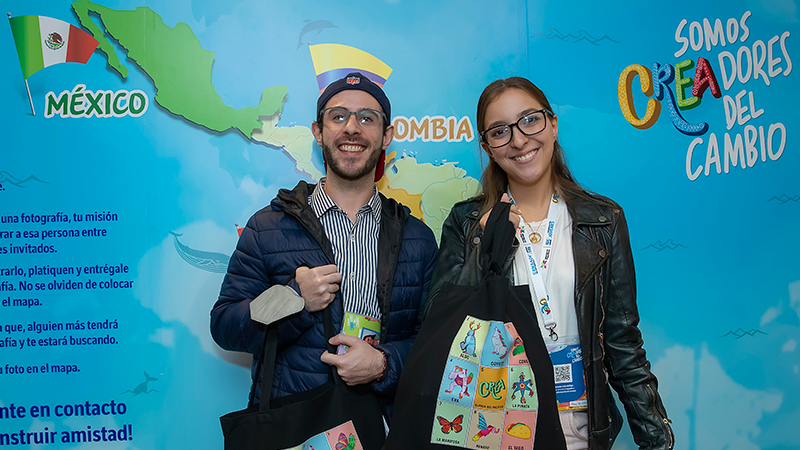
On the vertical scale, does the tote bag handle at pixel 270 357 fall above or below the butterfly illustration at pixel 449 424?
above

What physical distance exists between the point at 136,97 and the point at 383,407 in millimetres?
1860

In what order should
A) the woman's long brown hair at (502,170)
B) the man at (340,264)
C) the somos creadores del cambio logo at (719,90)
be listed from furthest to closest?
the somos creadores del cambio logo at (719,90) < the woman's long brown hair at (502,170) < the man at (340,264)

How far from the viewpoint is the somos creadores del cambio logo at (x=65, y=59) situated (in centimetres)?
220

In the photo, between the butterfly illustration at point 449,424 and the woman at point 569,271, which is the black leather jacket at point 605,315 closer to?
the woman at point 569,271

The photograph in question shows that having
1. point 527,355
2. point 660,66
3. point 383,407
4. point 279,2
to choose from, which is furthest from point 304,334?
point 660,66

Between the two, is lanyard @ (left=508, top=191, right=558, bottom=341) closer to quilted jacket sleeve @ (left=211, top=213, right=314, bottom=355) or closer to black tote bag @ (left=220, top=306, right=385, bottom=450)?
black tote bag @ (left=220, top=306, right=385, bottom=450)

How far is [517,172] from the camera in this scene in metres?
1.64

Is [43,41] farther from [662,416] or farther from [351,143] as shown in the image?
[662,416]

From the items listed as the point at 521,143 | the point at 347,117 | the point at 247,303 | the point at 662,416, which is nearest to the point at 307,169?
the point at 347,117

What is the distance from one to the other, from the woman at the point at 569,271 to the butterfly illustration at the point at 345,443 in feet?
1.74

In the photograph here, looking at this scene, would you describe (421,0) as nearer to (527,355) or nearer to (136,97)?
(136,97)

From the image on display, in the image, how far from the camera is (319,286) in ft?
4.95

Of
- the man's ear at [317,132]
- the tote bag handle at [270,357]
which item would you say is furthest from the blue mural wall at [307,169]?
the tote bag handle at [270,357]

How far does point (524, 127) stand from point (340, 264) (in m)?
0.82
